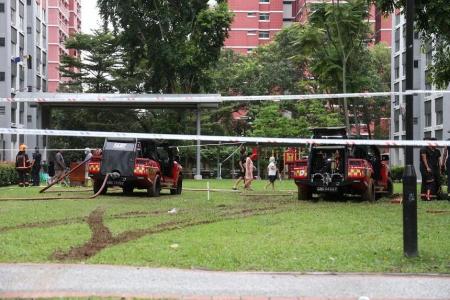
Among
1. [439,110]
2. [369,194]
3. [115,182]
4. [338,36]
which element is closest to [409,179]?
[369,194]

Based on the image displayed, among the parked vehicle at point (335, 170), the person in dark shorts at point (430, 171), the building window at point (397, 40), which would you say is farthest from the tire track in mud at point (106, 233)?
the building window at point (397, 40)

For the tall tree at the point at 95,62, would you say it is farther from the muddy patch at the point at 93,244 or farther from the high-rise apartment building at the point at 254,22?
the muddy patch at the point at 93,244

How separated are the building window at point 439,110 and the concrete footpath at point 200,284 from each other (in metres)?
41.7

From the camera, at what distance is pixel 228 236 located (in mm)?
10539

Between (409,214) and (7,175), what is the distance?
25139 millimetres

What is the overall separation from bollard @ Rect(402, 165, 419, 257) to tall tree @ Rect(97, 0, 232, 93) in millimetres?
34533

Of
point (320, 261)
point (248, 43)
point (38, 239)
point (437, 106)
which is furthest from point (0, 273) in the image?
point (248, 43)

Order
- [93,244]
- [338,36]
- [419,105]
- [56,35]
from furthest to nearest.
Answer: [56,35] < [419,105] < [338,36] < [93,244]

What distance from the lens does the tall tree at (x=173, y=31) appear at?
4209cm

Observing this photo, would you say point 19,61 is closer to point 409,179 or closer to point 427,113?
point 427,113

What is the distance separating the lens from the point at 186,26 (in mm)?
43156

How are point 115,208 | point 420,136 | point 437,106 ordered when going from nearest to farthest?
point 115,208 < point 437,106 < point 420,136

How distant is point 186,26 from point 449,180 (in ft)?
93.4

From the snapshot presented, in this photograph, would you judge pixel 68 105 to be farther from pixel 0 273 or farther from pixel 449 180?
pixel 0 273
